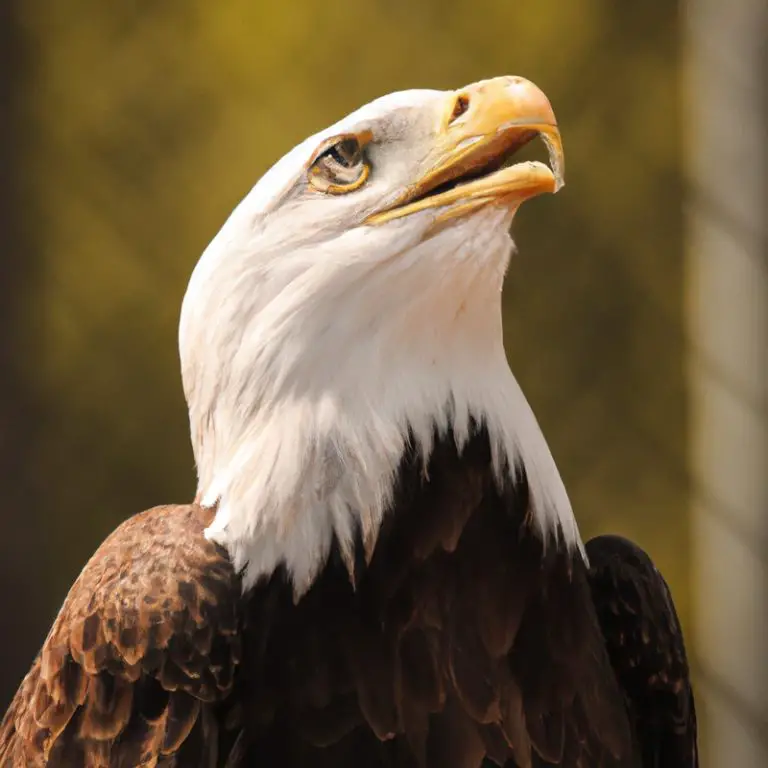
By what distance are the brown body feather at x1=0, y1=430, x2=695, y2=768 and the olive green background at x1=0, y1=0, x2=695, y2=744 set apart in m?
0.91

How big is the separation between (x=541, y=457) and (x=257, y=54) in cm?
113

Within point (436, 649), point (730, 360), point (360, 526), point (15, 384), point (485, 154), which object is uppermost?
point (485, 154)

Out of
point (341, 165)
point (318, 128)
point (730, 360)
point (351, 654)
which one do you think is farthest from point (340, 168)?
point (730, 360)

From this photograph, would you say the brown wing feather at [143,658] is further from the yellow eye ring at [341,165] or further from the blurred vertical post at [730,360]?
the blurred vertical post at [730,360]

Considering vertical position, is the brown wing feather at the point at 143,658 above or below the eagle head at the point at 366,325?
below

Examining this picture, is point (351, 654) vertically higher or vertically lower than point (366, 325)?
lower

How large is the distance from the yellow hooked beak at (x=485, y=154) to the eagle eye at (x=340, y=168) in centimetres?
5

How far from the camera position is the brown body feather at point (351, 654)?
3.44ft

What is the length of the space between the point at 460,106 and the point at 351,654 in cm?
54

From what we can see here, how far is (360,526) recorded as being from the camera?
42.9 inches

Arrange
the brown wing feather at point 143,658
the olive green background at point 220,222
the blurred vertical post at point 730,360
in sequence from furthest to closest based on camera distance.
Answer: the olive green background at point 220,222
the blurred vertical post at point 730,360
the brown wing feather at point 143,658

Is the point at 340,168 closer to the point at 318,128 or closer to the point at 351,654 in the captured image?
the point at 351,654

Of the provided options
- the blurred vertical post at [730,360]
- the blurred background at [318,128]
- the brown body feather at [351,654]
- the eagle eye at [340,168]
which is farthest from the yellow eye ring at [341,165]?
the blurred vertical post at [730,360]

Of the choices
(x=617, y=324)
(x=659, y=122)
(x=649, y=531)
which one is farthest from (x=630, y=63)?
(x=649, y=531)
